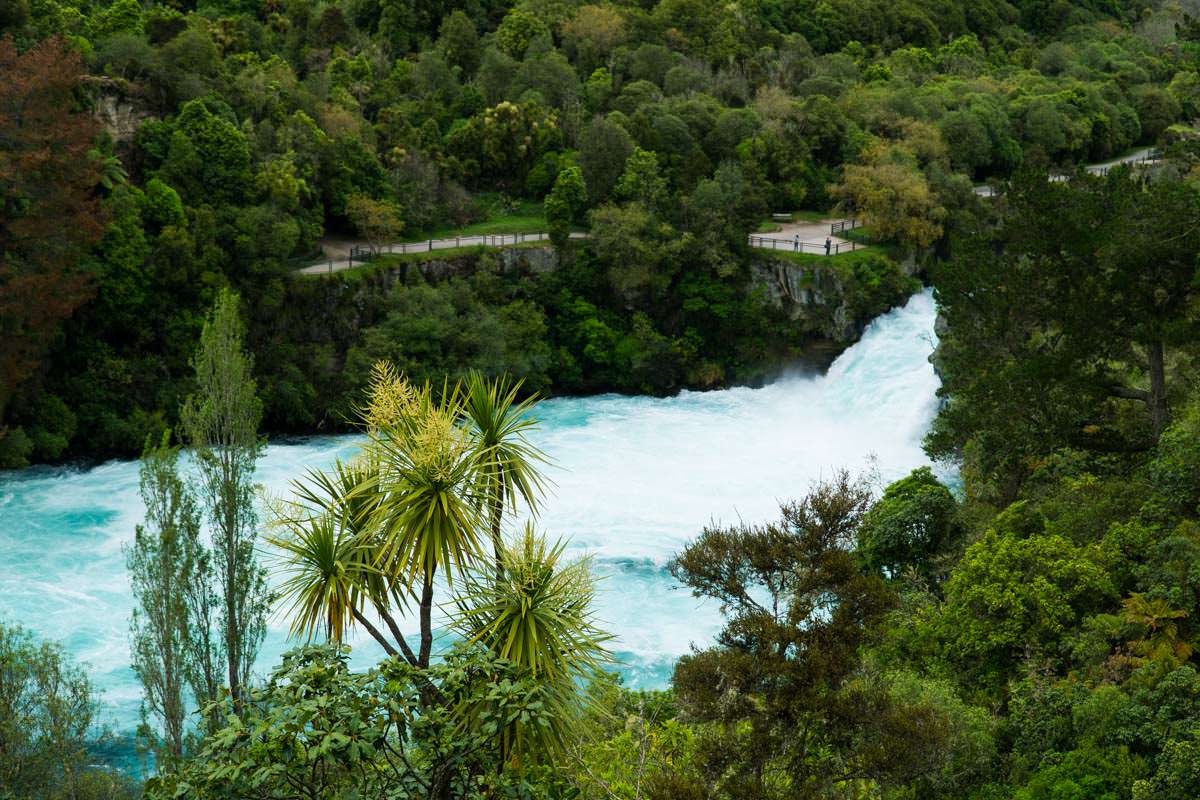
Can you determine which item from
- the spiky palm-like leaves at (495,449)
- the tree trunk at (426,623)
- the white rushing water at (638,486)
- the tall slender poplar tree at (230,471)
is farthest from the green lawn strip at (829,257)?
the tree trunk at (426,623)

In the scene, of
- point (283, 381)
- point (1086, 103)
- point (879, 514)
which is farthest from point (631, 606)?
point (1086, 103)

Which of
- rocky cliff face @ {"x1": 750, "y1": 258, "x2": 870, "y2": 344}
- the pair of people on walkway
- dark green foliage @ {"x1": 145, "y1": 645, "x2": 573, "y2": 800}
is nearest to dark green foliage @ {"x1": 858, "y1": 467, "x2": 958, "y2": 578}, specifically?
dark green foliage @ {"x1": 145, "y1": 645, "x2": 573, "y2": 800}

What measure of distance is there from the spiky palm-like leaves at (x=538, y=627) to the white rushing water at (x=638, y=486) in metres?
10.3

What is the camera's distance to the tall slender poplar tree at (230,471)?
18562mm

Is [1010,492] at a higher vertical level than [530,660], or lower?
lower

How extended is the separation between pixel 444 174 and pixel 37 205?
1854 cm

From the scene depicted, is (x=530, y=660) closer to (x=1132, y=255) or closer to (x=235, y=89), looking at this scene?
(x=1132, y=255)

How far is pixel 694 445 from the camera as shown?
37188 millimetres

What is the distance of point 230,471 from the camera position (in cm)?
1905

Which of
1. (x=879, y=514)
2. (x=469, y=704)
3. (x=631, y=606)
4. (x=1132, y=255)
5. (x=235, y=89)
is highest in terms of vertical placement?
(x=235, y=89)

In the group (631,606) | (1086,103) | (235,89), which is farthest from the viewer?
(1086,103)

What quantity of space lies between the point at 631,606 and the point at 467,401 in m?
16.9

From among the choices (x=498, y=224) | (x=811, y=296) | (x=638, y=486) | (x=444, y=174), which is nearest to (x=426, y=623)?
(x=638, y=486)

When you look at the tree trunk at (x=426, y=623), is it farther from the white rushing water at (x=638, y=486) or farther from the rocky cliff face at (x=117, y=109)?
the rocky cliff face at (x=117, y=109)
